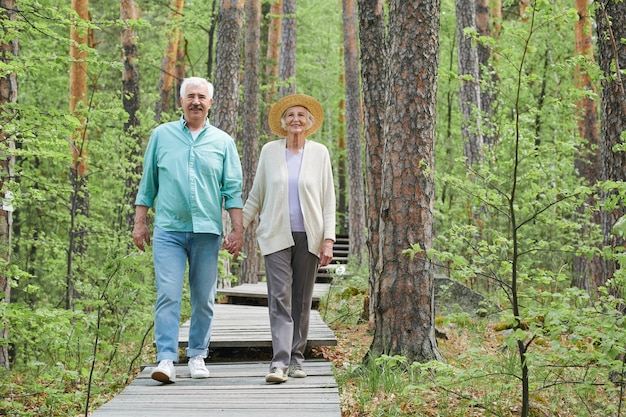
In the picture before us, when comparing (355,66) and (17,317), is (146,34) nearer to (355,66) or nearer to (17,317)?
(355,66)

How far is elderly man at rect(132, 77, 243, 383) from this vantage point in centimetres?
509

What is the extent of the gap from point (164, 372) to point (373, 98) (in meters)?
4.56

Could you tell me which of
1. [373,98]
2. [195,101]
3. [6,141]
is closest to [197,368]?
[195,101]

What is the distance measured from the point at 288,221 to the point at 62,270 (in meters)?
10.9

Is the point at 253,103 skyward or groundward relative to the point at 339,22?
groundward

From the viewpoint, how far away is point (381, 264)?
6.12m

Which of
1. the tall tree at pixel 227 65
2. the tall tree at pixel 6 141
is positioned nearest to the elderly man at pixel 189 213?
the tall tree at pixel 6 141

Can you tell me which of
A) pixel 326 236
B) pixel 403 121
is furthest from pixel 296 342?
pixel 403 121

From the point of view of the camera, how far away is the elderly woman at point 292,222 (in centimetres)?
521

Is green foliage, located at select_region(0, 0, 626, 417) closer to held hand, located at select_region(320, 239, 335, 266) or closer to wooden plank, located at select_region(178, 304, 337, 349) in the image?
wooden plank, located at select_region(178, 304, 337, 349)

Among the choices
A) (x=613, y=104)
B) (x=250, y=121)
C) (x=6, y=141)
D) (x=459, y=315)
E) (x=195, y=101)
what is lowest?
(x=459, y=315)

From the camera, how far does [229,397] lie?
467 centimetres

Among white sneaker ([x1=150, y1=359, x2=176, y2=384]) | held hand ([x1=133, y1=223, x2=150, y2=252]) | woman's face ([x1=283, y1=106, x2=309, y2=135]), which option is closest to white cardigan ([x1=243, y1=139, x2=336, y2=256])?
woman's face ([x1=283, y1=106, x2=309, y2=135])

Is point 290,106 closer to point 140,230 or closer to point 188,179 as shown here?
point 188,179
